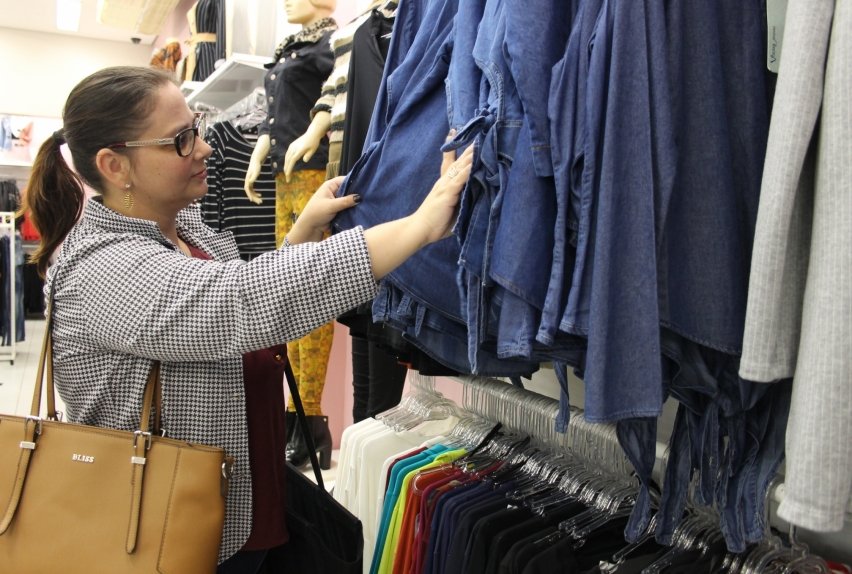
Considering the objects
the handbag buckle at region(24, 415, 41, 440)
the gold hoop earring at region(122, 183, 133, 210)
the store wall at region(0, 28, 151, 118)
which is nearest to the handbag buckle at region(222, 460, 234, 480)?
the handbag buckle at region(24, 415, 41, 440)

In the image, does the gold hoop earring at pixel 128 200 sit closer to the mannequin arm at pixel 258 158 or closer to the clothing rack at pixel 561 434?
the clothing rack at pixel 561 434

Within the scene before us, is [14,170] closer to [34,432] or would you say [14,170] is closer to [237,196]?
[237,196]

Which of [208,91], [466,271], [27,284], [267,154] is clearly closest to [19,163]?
[27,284]

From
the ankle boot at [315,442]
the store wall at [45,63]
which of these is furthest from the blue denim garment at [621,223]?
the store wall at [45,63]

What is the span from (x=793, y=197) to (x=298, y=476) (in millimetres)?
1052

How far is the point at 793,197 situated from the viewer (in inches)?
29.4

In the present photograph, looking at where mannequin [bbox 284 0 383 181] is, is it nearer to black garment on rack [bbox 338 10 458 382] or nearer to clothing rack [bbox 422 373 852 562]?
black garment on rack [bbox 338 10 458 382]

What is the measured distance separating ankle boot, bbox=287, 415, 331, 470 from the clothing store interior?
125 centimetres

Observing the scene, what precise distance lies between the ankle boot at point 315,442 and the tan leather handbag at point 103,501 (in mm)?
1799

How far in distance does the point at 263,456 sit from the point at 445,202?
2.08ft

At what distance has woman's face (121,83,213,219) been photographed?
1353mm

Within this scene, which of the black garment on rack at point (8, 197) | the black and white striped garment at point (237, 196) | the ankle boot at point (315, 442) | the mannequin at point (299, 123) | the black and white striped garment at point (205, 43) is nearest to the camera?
the mannequin at point (299, 123)

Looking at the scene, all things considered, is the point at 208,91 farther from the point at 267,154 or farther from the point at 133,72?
the point at 133,72

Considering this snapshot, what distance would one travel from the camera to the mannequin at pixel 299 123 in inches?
108
